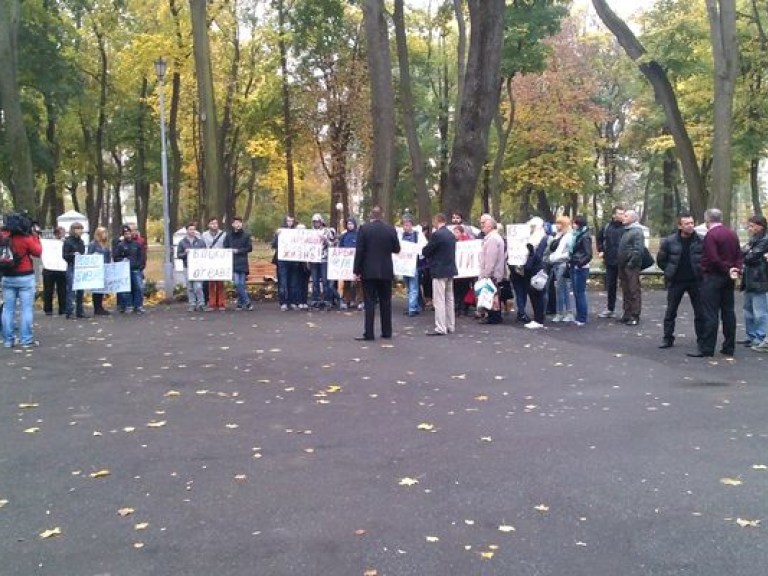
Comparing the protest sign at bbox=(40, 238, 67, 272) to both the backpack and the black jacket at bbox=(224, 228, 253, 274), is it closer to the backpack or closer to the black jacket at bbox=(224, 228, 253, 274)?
the black jacket at bbox=(224, 228, 253, 274)

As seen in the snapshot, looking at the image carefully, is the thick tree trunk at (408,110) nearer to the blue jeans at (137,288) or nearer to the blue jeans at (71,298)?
the blue jeans at (137,288)

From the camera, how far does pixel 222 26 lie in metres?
37.8

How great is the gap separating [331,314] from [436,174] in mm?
31650

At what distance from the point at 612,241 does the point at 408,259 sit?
13.3 ft

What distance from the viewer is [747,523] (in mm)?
4812

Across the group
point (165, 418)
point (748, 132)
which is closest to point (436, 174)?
point (748, 132)

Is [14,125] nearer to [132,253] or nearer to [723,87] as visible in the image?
[132,253]

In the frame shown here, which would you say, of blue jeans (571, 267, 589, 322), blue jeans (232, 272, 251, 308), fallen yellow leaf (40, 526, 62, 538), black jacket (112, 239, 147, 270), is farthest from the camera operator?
blue jeans (571, 267, 589, 322)

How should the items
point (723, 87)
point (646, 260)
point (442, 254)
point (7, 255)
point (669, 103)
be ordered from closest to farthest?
point (7, 255)
point (442, 254)
point (646, 260)
point (723, 87)
point (669, 103)

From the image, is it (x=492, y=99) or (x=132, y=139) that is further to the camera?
(x=132, y=139)

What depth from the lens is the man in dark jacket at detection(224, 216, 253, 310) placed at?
1753 cm

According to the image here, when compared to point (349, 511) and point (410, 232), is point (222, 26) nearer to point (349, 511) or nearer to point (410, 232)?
point (410, 232)

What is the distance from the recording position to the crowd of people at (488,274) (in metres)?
11.3

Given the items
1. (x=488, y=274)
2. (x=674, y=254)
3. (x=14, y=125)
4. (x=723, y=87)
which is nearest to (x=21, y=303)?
(x=488, y=274)
